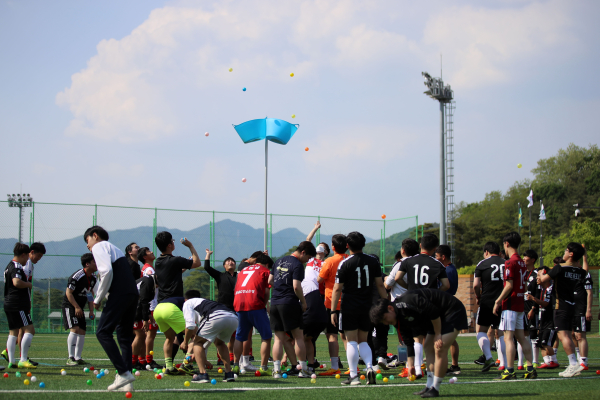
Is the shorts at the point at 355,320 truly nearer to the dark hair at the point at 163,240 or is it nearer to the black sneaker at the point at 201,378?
the black sneaker at the point at 201,378

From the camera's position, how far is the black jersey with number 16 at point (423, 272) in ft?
23.5

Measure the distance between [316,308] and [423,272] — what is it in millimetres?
2067

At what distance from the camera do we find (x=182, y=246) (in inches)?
886

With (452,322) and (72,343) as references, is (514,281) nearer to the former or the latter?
(452,322)

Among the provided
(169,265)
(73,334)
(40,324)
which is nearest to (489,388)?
(169,265)

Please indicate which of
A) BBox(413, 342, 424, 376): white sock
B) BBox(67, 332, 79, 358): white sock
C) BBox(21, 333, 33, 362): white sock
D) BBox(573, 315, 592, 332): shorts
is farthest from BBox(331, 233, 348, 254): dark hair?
BBox(21, 333, 33, 362): white sock

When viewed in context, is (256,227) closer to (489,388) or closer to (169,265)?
(169,265)

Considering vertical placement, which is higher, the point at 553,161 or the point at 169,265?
the point at 553,161

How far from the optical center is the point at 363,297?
700cm

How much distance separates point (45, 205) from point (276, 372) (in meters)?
16.2

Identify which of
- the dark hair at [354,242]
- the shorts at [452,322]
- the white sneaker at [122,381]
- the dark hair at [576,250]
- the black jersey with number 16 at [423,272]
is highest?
the dark hair at [354,242]

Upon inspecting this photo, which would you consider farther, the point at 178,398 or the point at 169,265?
the point at 169,265

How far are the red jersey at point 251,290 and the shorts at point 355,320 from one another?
5.34ft

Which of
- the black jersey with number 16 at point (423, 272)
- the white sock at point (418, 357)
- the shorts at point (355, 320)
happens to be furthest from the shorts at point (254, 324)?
the black jersey with number 16 at point (423, 272)
